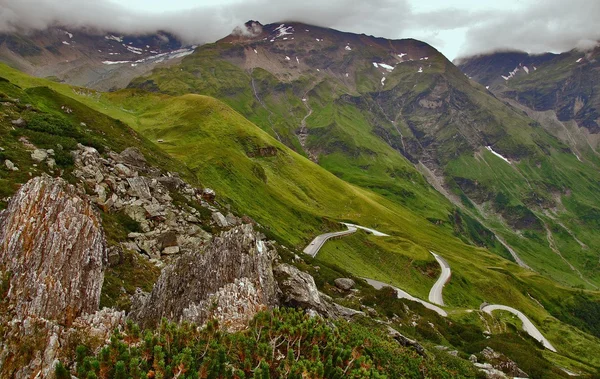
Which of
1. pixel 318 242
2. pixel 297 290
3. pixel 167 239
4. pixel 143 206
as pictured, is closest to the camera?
pixel 297 290

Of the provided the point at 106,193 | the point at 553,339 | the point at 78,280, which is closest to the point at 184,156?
the point at 106,193

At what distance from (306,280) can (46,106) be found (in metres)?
71.0

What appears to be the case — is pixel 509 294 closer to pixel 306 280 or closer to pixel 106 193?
pixel 306 280

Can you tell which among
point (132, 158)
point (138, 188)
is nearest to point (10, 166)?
point (138, 188)

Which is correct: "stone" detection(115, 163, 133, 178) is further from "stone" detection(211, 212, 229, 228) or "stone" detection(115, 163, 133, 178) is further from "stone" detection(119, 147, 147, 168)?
"stone" detection(211, 212, 229, 228)

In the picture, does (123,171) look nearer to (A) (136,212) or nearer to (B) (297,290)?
(A) (136,212)

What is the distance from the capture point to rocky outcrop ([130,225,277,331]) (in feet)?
70.2

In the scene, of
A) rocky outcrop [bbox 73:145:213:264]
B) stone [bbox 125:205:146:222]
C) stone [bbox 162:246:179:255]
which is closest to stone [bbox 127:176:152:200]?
rocky outcrop [bbox 73:145:213:264]

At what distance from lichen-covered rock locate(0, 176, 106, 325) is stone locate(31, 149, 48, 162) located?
2021cm

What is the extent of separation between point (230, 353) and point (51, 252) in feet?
37.4

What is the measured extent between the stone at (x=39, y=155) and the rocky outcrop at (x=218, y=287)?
24.1 m

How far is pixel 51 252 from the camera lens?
779 inches

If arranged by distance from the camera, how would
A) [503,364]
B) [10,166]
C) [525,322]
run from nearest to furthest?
[10,166] < [503,364] < [525,322]

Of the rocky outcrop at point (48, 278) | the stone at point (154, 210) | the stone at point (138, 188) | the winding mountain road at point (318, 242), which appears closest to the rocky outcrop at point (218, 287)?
the rocky outcrop at point (48, 278)
